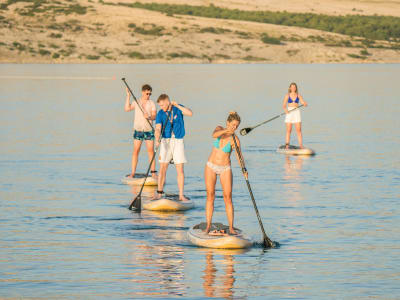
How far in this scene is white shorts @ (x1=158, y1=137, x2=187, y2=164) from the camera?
18359 millimetres

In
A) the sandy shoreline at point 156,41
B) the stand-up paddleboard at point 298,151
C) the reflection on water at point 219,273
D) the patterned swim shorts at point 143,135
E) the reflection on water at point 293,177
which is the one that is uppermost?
the patterned swim shorts at point 143,135

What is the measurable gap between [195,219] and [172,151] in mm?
1639

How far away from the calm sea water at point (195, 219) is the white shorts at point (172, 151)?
0.94m

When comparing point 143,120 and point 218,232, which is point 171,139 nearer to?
point 143,120

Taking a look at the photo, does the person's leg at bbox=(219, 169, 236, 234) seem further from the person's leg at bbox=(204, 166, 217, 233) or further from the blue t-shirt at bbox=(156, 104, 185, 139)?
the blue t-shirt at bbox=(156, 104, 185, 139)

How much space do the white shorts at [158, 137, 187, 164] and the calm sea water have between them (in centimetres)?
94

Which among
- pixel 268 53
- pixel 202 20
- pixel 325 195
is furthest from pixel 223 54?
pixel 325 195

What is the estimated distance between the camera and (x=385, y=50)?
132 meters

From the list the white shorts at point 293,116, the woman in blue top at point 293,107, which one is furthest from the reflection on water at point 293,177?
the white shorts at point 293,116

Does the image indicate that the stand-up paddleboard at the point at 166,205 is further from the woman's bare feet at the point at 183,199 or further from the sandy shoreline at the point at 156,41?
the sandy shoreline at the point at 156,41

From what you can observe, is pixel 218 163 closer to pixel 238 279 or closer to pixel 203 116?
pixel 238 279

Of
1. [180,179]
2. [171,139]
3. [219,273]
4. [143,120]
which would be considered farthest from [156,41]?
[219,273]

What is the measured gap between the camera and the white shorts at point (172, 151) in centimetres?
1836

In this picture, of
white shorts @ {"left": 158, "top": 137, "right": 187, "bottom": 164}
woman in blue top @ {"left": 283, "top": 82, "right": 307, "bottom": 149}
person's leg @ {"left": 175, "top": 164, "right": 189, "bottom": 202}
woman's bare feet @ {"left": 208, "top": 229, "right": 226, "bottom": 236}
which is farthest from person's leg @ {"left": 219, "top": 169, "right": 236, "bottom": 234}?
woman in blue top @ {"left": 283, "top": 82, "right": 307, "bottom": 149}
